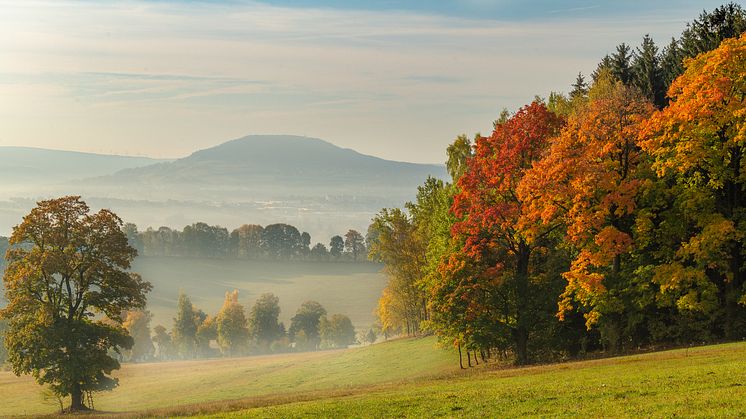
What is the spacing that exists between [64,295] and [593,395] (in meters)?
41.6

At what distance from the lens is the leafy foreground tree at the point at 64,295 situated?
50.9m

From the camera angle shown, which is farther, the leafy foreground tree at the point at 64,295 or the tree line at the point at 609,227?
the leafy foreground tree at the point at 64,295

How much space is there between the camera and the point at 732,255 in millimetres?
48094

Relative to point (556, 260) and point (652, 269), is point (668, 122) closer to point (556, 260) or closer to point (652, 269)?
point (652, 269)

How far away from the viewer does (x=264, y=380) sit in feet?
260

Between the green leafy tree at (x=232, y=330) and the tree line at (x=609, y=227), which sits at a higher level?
the tree line at (x=609, y=227)

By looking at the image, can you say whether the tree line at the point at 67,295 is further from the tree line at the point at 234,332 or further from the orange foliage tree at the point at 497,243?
the tree line at the point at 234,332

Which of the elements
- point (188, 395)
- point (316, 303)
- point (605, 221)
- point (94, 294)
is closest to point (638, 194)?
point (605, 221)

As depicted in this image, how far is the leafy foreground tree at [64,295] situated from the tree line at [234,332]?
358 ft

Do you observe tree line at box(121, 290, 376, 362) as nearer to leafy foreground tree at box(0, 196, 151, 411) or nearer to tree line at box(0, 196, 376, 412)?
tree line at box(0, 196, 376, 412)

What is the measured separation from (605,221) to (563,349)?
12138mm

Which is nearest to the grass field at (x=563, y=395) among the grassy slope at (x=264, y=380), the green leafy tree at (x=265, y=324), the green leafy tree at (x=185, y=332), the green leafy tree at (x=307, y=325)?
the grassy slope at (x=264, y=380)

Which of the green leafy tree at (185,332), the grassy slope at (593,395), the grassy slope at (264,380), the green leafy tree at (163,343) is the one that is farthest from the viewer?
the green leafy tree at (163,343)

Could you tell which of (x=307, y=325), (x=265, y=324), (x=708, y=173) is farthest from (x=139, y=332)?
(x=708, y=173)
